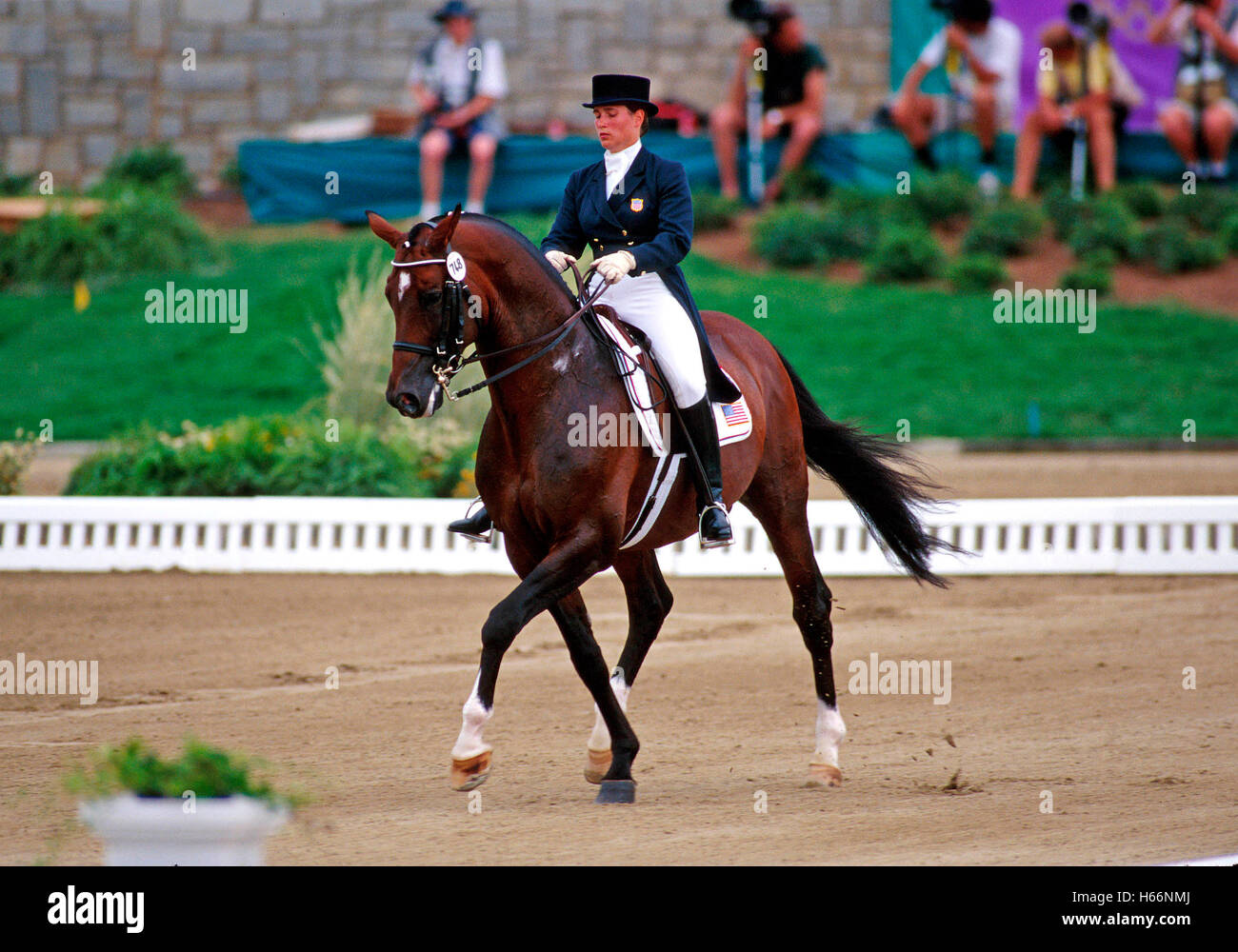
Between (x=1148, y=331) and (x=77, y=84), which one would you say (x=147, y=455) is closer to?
(x=1148, y=331)

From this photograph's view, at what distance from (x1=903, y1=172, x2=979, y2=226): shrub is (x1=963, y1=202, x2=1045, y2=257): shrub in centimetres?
63

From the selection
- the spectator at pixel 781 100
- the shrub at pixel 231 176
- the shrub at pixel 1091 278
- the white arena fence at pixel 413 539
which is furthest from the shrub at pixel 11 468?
the shrub at pixel 1091 278

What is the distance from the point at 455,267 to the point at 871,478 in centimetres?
278

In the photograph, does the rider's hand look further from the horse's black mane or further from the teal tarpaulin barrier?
the horse's black mane

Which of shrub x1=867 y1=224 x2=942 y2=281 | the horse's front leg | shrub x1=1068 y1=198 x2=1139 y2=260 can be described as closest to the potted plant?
the horse's front leg

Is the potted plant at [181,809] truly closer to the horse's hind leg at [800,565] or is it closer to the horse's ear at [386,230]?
the horse's ear at [386,230]

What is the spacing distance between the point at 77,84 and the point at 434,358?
1819 centimetres

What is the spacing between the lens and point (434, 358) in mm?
5340

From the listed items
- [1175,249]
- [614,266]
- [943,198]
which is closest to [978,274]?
[943,198]

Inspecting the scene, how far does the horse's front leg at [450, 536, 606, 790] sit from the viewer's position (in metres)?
5.50

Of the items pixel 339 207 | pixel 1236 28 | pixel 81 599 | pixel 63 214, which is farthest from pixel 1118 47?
pixel 81 599

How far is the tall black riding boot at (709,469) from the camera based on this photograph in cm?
616

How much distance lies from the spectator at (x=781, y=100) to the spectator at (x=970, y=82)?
3.86ft

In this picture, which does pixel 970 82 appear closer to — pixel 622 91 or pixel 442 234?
pixel 622 91
